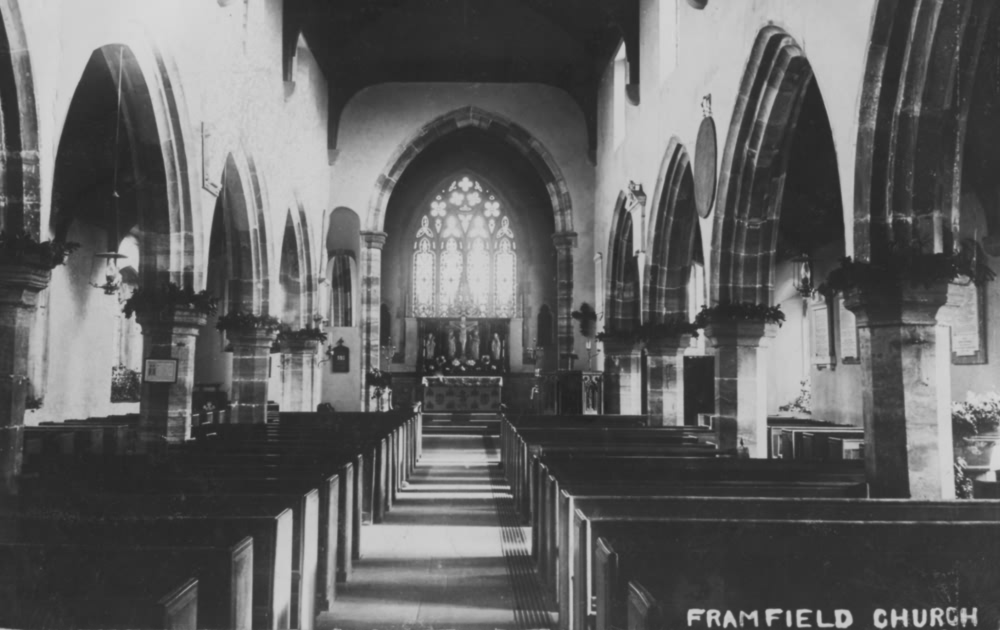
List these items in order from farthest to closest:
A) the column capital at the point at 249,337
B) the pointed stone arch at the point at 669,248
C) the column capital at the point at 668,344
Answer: the column capital at the point at 249,337, the column capital at the point at 668,344, the pointed stone arch at the point at 669,248

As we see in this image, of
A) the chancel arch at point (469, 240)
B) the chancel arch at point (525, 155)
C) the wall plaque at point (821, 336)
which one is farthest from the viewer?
the chancel arch at point (469, 240)

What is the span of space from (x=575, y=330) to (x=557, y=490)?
15.4m

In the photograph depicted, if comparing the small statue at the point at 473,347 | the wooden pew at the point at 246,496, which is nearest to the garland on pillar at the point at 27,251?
the wooden pew at the point at 246,496

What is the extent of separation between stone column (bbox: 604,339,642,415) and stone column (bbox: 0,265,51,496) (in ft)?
38.1

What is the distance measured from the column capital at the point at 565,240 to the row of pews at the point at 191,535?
42.6 ft

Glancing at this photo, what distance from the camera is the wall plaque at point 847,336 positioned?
13.9 m

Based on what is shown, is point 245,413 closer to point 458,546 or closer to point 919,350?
point 458,546

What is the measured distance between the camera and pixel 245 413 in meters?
13.9

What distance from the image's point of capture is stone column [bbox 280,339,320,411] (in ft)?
56.8

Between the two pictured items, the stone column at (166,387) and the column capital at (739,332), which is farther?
the column capital at (739,332)

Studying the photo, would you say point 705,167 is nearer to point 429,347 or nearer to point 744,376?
point 744,376

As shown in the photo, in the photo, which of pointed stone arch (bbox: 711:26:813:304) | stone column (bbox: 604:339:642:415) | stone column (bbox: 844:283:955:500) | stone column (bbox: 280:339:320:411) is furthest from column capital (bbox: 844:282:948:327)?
stone column (bbox: 280:339:320:411)

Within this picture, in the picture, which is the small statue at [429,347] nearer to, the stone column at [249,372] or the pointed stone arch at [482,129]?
the pointed stone arch at [482,129]

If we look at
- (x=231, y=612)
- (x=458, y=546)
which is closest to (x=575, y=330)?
(x=458, y=546)
